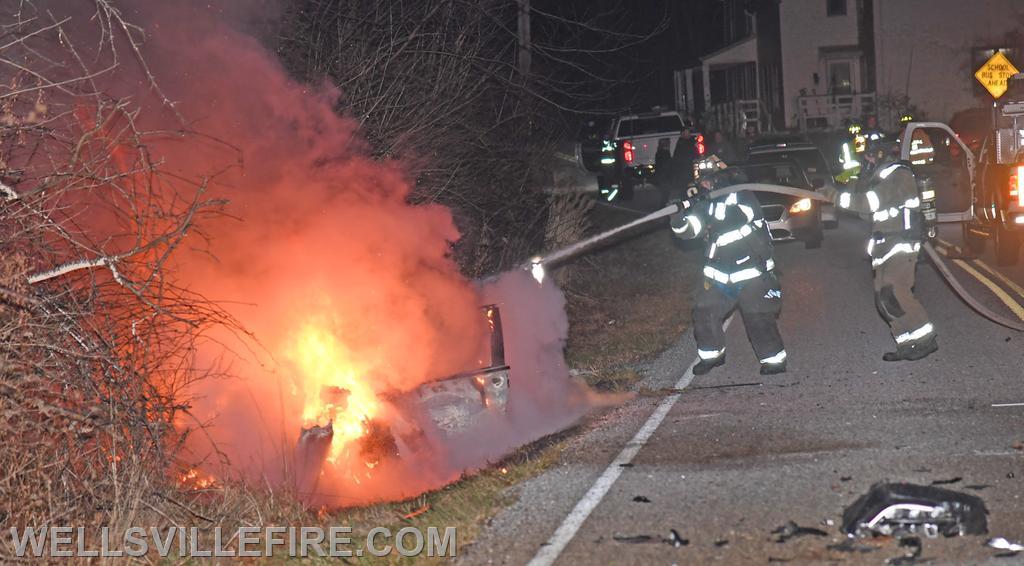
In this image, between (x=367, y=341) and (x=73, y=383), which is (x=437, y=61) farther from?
(x=73, y=383)

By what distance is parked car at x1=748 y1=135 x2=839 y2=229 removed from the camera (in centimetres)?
1669

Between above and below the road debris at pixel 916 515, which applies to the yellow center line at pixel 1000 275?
above

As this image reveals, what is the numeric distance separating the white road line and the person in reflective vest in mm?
2076

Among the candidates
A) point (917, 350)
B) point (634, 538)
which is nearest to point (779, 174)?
point (917, 350)

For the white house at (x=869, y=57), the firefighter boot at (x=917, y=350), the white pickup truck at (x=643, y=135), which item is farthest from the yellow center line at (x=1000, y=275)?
the white house at (x=869, y=57)

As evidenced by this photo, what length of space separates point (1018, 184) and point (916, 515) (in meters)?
8.89

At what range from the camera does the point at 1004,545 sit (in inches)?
189

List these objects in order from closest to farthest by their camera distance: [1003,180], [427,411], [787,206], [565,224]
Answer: [427,411], [1003,180], [565,224], [787,206]

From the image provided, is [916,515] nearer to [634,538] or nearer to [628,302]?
[634,538]

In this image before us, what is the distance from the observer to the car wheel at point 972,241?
48.9 ft

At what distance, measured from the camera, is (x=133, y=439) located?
19.2 ft

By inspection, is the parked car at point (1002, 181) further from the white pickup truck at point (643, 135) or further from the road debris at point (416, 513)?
the white pickup truck at point (643, 135)

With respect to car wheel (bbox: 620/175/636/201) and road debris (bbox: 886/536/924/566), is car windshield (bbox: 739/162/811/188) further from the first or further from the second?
road debris (bbox: 886/536/924/566)

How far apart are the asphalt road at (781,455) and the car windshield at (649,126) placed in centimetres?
1763
